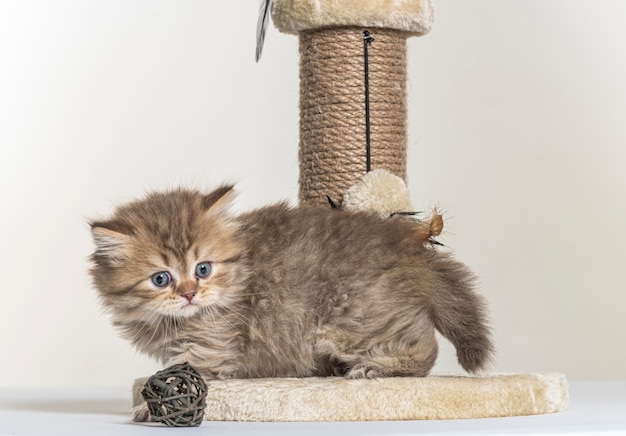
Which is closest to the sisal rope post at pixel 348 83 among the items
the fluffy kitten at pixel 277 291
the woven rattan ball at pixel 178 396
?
the fluffy kitten at pixel 277 291

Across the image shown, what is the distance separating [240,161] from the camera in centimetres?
363

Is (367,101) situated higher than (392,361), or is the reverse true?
(367,101)

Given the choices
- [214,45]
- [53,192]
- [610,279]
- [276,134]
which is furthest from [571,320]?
[53,192]

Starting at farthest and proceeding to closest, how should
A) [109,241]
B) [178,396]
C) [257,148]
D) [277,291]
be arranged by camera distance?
1. [257,148]
2. [277,291]
3. [109,241]
4. [178,396]

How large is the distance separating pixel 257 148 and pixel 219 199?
4.91 ft

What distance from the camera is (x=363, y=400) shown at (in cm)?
202

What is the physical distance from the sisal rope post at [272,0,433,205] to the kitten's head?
0.62m

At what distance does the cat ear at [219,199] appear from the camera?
2174 millimetres

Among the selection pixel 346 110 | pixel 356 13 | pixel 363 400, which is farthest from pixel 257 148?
pixel 363 400

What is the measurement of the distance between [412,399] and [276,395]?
0.85 ft

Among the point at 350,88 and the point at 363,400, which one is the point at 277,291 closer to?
the point at 363,400

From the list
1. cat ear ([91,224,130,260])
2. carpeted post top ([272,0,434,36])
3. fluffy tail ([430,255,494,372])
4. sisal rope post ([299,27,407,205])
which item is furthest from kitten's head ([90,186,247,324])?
carpeted post top ([272,0,434,36])

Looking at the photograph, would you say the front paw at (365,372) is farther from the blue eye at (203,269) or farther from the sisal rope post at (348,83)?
the sisal rope post at (348,83)

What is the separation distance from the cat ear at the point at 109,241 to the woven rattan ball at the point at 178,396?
0.32 metres
